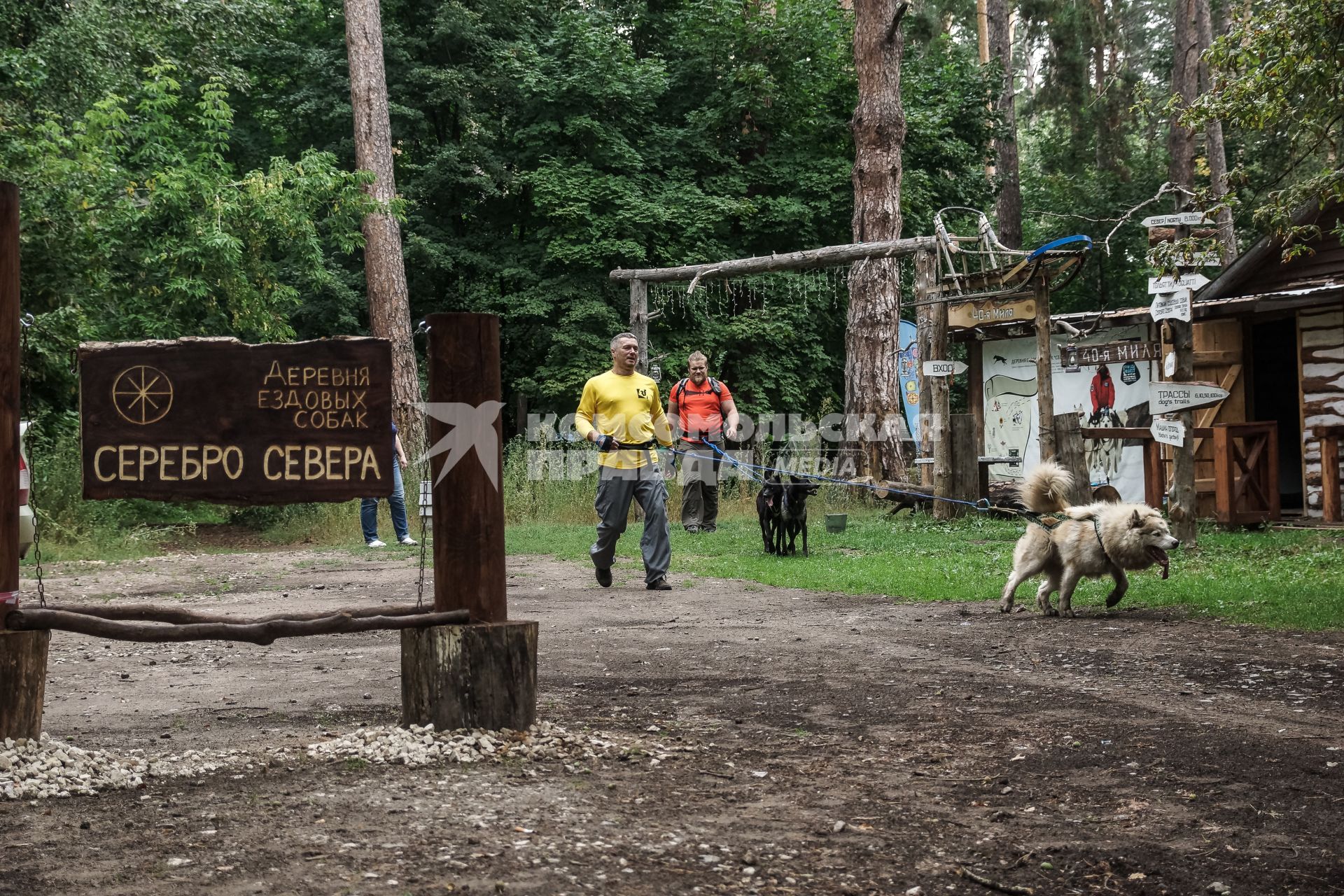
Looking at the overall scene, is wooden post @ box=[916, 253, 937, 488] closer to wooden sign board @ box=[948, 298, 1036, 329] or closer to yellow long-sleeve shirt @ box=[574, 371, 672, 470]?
wooden sign board @ box=[948, 298, 1036, 329]

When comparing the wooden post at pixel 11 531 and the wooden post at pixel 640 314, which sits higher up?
the wooden post at pixel 640 314

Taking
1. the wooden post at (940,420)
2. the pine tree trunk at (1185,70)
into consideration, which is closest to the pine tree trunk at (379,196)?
the wooden post at (940,420)

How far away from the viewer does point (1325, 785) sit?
4.68 m

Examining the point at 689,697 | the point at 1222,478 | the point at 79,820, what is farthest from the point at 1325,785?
the point at 1222,478

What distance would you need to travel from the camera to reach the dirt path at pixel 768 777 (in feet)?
12.4

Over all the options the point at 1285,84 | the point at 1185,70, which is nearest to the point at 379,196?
the point at 1285,84

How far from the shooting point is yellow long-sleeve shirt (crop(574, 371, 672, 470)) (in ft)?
35.8

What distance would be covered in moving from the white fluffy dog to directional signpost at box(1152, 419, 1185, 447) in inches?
131

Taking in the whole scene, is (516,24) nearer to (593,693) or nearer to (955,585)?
(955,585)

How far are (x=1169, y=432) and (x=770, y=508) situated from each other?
4178mm

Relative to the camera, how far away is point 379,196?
23.1 metres

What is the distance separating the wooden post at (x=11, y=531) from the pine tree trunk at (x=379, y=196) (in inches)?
682

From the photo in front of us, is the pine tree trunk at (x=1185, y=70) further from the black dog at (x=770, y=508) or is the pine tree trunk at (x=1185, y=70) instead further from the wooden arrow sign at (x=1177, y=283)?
the black dog at (x=770, y=508)

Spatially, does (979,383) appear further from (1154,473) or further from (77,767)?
(77,767)
